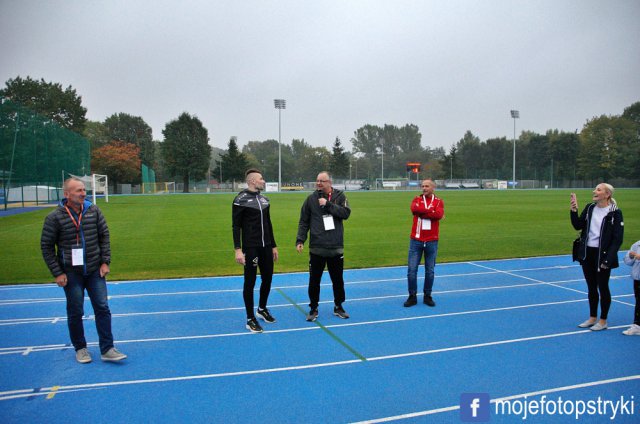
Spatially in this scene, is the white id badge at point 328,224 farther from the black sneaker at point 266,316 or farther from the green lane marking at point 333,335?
the black sneaker at point 266,316

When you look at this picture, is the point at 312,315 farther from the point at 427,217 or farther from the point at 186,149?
the point at 186,149

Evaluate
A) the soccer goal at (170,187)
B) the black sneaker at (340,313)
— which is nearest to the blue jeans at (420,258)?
the black sneaker at (340,313)

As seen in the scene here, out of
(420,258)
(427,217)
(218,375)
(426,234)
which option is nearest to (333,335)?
(218,375)

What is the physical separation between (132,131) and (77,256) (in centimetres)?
9485

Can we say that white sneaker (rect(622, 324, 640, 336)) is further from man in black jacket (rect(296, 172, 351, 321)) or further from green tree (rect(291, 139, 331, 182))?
green tree (rect(291, 139, 331, 182))

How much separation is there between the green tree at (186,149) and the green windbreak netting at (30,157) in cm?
3833

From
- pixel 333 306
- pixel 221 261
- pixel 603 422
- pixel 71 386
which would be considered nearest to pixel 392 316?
pixel 333 306

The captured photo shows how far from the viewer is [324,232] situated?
629cm

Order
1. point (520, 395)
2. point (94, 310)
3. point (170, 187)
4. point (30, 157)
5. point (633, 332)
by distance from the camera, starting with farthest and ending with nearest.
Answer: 1. point (170, 187)
2. point (30, 157)
3. point (633, 332)
4. point (94, 310)
5. point (520, 395)

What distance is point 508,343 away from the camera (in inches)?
215

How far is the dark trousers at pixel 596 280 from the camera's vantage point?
5.76 metres

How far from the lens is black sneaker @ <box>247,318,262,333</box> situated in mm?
5887

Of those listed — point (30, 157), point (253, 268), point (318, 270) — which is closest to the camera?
point (253, 268)

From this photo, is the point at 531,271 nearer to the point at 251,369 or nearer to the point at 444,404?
the point at 444,404
